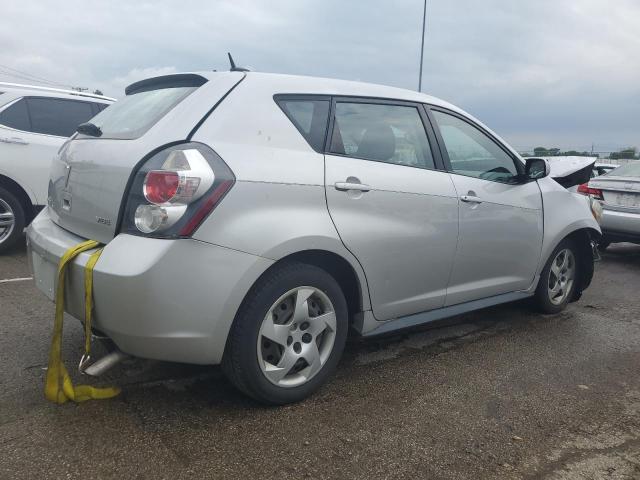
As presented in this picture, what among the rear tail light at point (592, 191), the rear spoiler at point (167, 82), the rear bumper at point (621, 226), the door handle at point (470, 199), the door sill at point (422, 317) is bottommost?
the door sill at point (422, 317)

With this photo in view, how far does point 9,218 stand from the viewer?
226 inches

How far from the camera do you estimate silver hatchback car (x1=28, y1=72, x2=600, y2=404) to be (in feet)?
7.64

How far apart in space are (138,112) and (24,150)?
11.9 ft

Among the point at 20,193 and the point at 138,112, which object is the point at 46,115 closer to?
the point at 20,193

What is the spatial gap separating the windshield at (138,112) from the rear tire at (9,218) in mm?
3183

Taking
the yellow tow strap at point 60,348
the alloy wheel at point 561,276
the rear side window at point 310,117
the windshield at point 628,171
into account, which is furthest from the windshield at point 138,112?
the windshield at point 628,171

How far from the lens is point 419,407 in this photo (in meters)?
2.86

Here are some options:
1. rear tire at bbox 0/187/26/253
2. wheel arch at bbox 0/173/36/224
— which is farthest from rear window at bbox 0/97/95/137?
rear tire at bbox 0/187/26/253

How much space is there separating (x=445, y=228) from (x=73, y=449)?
2276mm

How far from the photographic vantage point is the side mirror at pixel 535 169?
13.2 feet

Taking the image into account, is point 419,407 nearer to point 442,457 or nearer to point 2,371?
point 442,457

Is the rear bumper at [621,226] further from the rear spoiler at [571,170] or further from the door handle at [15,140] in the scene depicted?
the door handle at [15,140]

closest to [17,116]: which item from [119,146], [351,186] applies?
[119,146]

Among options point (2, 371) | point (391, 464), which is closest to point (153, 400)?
point (2, 371)
